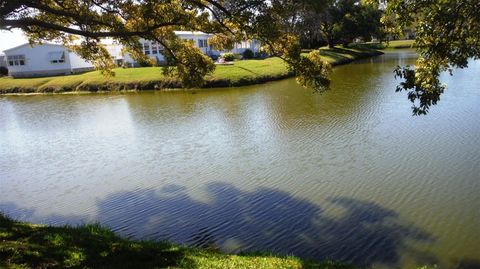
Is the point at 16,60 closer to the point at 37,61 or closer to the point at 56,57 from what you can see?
the point at 37,61

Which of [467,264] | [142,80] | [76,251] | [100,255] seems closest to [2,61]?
[142,80]

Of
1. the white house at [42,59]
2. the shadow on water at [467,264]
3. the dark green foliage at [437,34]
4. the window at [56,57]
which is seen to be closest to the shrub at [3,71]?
the white house at [42,59]

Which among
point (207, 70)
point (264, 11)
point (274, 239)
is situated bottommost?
point (274, 239)

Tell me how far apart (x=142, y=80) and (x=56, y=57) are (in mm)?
23477

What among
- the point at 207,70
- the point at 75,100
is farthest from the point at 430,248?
the point at 75,100

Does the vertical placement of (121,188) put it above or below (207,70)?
below

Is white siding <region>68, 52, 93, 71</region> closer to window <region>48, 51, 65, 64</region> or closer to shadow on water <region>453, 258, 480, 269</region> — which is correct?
window <region>48, 51, 65, 64</region>

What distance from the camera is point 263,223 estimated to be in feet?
38.4

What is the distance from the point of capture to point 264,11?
46.0ft

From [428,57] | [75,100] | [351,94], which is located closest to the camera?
[428,57]

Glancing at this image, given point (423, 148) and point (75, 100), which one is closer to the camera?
point (423, 148)

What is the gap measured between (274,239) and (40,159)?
13.4 metres

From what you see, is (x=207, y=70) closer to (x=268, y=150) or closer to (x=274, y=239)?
(x=268, y=150)

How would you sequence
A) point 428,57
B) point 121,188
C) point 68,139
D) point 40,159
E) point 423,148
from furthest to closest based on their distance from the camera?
point 68,139 < point 40,159 < point 423,148 < point 121,188 < point 428,57
